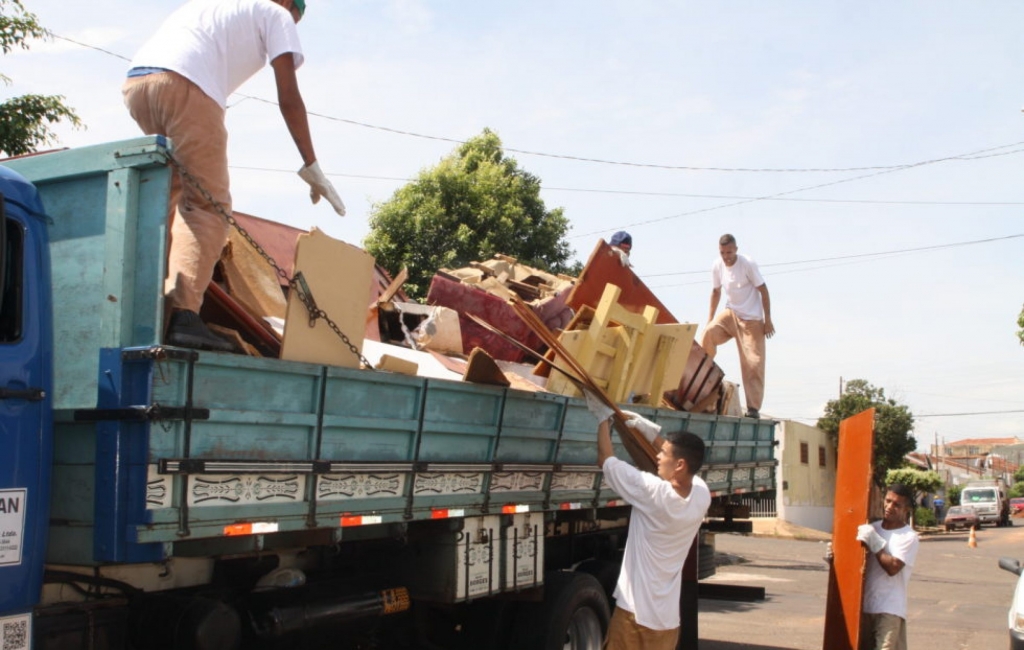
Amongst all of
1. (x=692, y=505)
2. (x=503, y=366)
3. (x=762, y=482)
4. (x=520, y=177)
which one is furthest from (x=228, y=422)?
(x=520, y=177)

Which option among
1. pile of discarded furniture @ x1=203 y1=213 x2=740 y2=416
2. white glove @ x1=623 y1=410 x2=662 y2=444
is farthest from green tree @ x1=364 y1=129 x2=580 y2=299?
white glove @ x1=623 y1=410 x2=662 y2=444

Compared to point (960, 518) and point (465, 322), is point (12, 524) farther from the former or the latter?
point (960, 518)

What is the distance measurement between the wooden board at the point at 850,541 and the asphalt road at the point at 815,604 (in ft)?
9.53

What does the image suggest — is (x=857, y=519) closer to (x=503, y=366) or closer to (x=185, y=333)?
(x=503, y=366)

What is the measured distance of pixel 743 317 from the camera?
905 cm

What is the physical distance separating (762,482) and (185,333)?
6.80m

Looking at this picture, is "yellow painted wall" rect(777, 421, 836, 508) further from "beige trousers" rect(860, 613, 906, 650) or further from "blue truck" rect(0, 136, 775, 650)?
"blue truck" rect(0, 136, 775, 650)

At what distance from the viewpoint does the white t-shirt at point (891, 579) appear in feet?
19.6

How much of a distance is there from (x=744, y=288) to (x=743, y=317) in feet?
0.84

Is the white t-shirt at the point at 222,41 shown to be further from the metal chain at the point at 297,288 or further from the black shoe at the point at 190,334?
the black shoe at the point at 190,334

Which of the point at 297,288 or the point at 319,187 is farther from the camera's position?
the point at 319,187

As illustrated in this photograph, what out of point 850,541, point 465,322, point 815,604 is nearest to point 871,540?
point 850,541

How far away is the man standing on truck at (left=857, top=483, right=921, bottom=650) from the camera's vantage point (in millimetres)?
5969

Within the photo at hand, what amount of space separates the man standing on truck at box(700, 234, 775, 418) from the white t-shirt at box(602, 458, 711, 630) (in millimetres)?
4324
